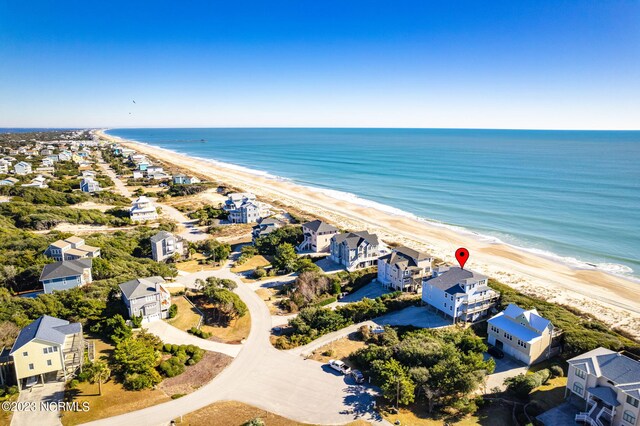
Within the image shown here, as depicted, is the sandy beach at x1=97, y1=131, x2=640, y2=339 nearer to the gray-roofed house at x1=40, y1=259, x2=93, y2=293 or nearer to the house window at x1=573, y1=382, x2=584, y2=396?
the house window at x1=573, y1=382, x2=584, y2=396

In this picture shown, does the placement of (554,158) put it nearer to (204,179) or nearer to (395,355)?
(204,179)

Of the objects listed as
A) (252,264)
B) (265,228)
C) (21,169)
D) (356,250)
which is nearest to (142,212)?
(265,228)

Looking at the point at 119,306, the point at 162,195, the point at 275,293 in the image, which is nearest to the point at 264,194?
the point at 162,195

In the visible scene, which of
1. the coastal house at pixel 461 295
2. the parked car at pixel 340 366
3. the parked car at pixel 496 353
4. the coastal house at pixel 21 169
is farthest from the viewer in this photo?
the coastal house at pixel 21 169

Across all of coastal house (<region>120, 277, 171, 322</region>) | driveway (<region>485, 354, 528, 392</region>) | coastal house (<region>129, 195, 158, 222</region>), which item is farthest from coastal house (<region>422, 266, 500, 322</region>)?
coastal house (<region>129, 195, 158, 222</region>)

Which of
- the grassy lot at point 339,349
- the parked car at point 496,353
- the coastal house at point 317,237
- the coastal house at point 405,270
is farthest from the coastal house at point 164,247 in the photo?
the parked car at point 496,353

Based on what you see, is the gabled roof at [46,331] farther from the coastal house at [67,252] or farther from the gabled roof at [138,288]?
the coastal house at [67,252]
